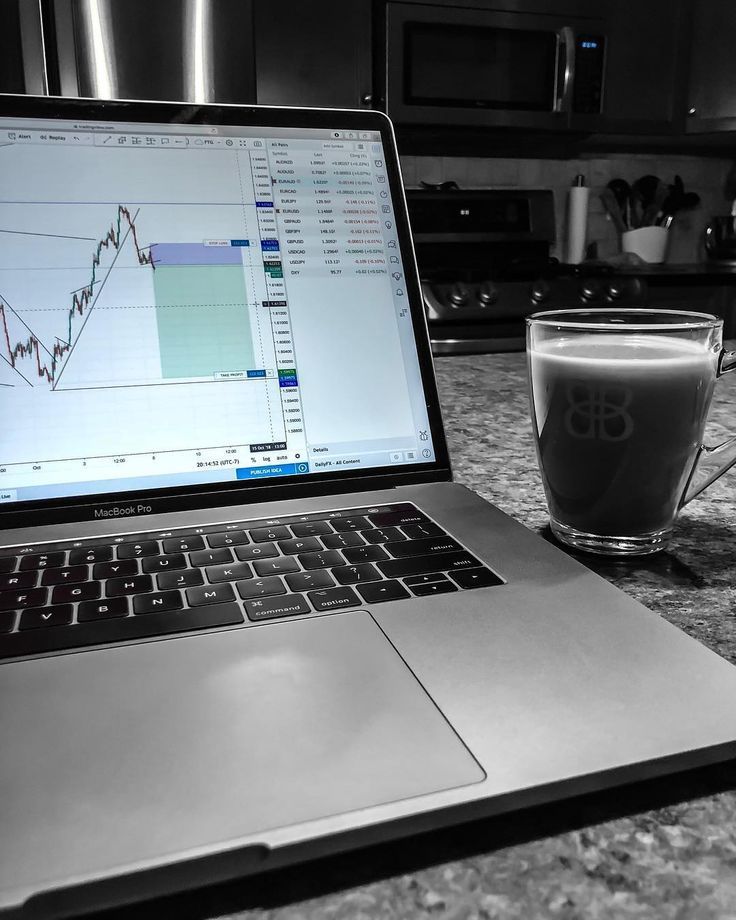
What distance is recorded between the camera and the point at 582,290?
2.55 metres

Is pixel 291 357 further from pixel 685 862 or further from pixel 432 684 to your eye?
pixel 685 862

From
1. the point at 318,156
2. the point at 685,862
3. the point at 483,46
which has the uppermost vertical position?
the point at 483,46

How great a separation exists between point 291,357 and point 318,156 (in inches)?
6.2

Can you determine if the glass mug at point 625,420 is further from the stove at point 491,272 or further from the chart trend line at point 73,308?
the stove at point 491,272

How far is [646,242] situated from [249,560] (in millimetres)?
3057

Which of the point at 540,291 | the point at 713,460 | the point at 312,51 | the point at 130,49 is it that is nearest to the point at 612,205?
the point at 540,291

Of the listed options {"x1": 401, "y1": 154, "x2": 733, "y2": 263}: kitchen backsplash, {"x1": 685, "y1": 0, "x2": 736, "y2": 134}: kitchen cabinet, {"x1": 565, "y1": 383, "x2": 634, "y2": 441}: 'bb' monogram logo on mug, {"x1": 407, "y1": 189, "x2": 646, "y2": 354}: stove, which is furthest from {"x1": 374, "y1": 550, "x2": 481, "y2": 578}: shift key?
{"x1": 685, "y1": 0, "x2": 736, "y2": 134}: kitchen cabinet

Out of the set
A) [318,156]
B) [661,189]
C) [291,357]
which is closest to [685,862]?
[291,357]

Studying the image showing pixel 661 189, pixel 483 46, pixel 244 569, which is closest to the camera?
pixel 244 569

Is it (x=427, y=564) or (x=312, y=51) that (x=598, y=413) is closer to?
(x=427, y=564)

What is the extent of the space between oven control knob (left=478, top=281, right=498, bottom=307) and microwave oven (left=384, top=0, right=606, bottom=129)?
527 mm

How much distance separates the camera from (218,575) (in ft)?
1.41

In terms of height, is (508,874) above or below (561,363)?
below

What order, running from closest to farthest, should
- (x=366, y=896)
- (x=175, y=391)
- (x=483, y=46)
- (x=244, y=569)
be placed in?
Result: (x=366, y=896), (x=244, y=569), (x=175, y=391), (x=483, y=46)
